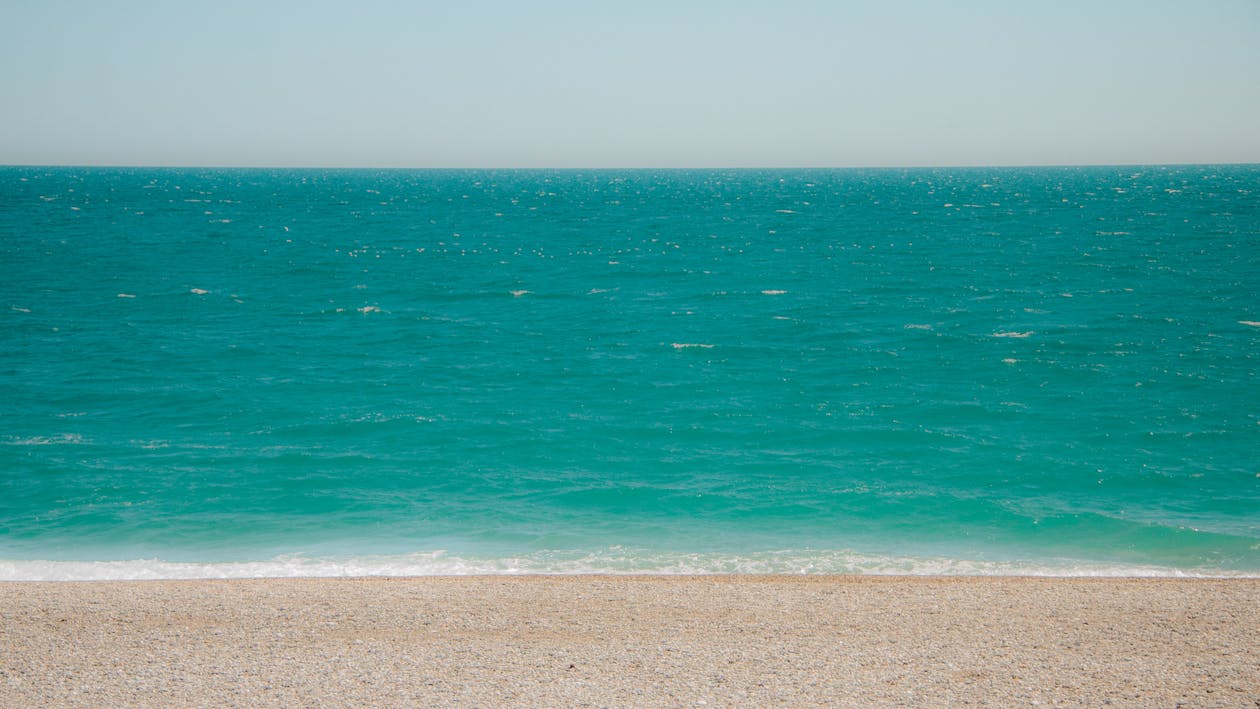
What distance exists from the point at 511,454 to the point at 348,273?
33880 mm

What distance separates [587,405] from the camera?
2477cm

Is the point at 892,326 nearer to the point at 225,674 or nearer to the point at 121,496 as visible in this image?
the point at 121,496

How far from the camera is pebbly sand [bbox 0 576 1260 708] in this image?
9.44m

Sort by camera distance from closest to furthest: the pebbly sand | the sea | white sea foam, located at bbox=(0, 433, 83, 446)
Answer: the pebbly sand < the sea < white sea foam, located at bbox=(0, 433, 83, 446)

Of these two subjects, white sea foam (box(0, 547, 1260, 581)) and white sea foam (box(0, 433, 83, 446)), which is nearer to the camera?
white sea foam (box(0, 547, 1260, 581))

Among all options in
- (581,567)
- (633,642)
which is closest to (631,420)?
(581,567)

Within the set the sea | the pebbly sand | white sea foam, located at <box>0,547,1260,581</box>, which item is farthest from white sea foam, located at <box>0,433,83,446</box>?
the pebbly sand

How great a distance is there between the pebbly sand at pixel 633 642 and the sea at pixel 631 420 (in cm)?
180

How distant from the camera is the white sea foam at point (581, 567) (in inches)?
567

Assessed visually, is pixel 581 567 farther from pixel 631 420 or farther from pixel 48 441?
pixel 48 441

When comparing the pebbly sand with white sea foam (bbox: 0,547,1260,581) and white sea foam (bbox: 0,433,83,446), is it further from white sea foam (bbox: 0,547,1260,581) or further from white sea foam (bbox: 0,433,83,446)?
white sea foam (bbox: 0,433,83,446)

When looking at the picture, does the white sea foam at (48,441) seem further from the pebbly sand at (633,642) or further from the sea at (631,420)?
the pebbly sand at (633,642)

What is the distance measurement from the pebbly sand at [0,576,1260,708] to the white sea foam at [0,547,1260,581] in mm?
968

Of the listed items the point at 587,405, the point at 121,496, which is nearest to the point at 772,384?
the point at 587,405
